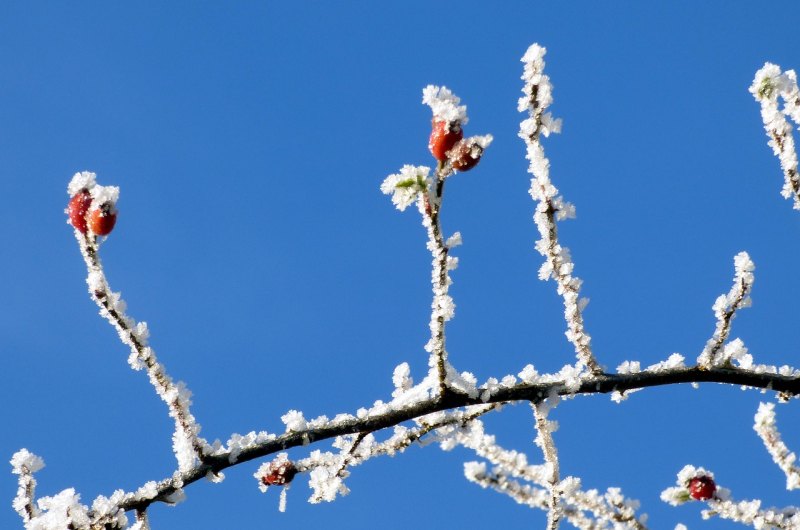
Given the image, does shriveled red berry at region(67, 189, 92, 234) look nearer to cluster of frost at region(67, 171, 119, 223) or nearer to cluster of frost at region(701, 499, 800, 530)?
cluster of frost at region(67, 171, 119, 223)

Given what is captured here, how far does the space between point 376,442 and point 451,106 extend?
6.95ft

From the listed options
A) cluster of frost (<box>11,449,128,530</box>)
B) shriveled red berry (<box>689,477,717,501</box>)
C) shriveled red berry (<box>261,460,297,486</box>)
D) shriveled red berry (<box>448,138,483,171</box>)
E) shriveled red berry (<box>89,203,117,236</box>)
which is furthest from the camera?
shriveled red berry (<box>689,477,717,501</box>)

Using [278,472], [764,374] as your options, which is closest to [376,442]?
[278,472]

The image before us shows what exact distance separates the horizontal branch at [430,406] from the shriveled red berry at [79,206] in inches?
47.5

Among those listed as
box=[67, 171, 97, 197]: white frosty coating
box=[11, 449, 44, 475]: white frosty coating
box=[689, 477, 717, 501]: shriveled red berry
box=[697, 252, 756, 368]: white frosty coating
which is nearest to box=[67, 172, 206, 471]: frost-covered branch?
box=[67, 171, 97, 197]: white frosty coating

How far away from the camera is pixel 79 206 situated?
2.79m

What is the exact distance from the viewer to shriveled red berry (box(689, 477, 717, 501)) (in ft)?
15.8

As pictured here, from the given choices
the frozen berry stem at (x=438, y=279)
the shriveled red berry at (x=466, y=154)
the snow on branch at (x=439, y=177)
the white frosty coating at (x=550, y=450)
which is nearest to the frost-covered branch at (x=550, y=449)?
the white frosty coating at (x=550, y=450)

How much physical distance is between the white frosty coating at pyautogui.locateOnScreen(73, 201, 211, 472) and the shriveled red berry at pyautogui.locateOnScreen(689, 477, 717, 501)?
120 inches

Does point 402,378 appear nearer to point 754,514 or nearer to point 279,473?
point 279,473

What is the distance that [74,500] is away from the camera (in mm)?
3184

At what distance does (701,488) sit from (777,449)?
1232 millimetres

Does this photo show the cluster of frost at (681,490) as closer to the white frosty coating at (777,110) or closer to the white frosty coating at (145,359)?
the white frosty coating at (777,110)

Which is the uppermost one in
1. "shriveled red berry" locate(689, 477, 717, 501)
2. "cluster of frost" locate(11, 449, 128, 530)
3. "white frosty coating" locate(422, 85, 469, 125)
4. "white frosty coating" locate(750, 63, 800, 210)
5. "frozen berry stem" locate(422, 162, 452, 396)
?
"white frosty coating" locate(750, 63, 800, 210)
